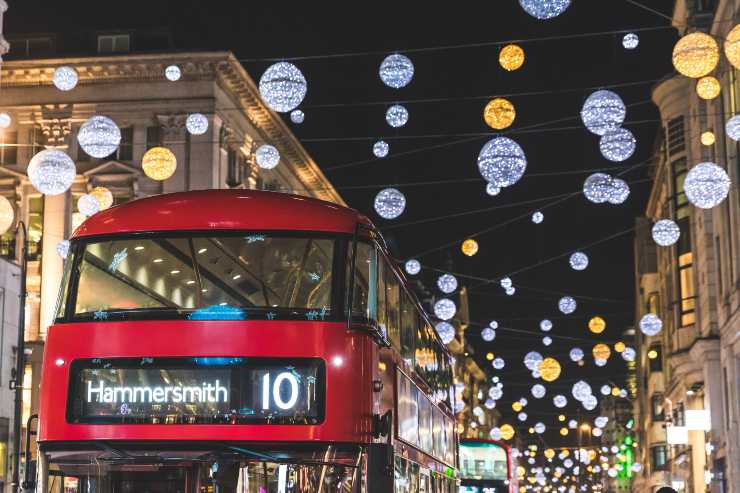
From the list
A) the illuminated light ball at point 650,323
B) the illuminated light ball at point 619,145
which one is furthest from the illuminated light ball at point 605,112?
the illuminated light ball at point 650,323

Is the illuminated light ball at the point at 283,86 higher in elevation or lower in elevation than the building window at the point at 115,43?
lower

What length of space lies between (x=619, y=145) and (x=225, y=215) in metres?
11.2

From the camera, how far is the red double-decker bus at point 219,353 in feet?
30.6

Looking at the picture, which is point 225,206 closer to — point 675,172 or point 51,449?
point 51,449

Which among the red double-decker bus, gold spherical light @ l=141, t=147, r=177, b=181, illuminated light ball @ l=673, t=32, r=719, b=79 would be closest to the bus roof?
the red double-decker bus

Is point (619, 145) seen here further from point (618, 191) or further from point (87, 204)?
point (87, 204)

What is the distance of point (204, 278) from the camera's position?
1017cm

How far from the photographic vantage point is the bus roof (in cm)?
1055

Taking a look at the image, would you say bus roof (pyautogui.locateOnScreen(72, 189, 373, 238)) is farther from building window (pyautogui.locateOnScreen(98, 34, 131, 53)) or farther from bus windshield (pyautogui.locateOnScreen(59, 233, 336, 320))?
building window (pyautogui.locateOnScreen(98, 34, 131, 53))

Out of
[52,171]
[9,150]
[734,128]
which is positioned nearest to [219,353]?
[734,128]

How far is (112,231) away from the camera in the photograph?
10.7 metres

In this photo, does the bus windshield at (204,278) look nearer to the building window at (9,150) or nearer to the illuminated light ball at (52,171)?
the illuminated light ball at (52,171)

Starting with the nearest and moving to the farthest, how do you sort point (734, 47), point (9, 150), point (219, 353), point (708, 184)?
point (219, 353), point (734, 47), point (708, 184), point (9, 150)

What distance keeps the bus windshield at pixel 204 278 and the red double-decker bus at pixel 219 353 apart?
0.04 feet
